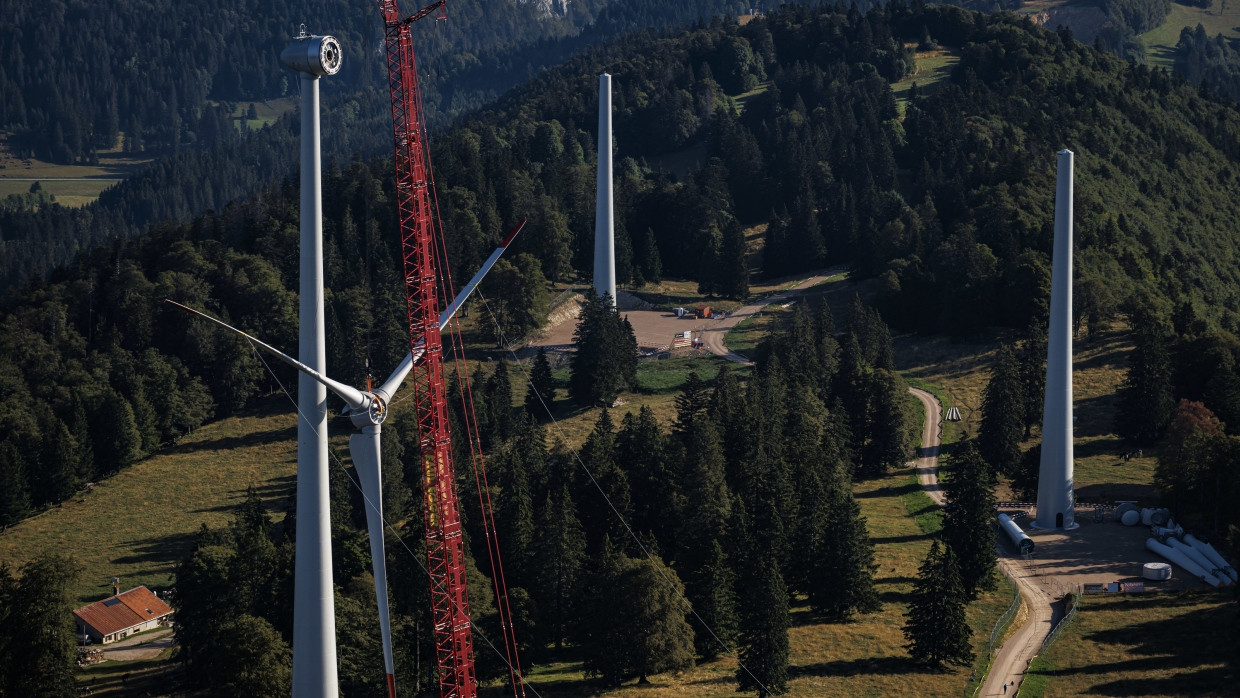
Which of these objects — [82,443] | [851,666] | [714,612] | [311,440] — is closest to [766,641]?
[714,612]

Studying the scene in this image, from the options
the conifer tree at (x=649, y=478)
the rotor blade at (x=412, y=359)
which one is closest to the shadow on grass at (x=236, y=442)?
the conifer tree at (x=649, y=478)

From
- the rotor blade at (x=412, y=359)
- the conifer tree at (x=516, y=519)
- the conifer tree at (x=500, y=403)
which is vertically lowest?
the conifer tree at (x=516, y=519)

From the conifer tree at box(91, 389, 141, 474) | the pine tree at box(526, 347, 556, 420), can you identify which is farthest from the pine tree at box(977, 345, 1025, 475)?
the conifer tree at box(91, 389, 141, 474)

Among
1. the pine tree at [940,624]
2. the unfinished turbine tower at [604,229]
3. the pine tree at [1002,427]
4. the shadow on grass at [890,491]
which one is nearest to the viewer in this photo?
the pine tree at [940,624]

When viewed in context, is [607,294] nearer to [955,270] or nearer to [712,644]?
[955,270]

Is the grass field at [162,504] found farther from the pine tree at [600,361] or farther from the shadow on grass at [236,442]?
the pine tree at [600,361]

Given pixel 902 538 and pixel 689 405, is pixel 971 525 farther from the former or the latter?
pixel 689 405

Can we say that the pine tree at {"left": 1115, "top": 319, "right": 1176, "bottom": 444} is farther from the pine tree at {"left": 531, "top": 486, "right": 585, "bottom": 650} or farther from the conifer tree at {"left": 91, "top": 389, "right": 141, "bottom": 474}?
the conifer tree at {"left": 91, "top": 389, "right": 141, "bottom": 474}
